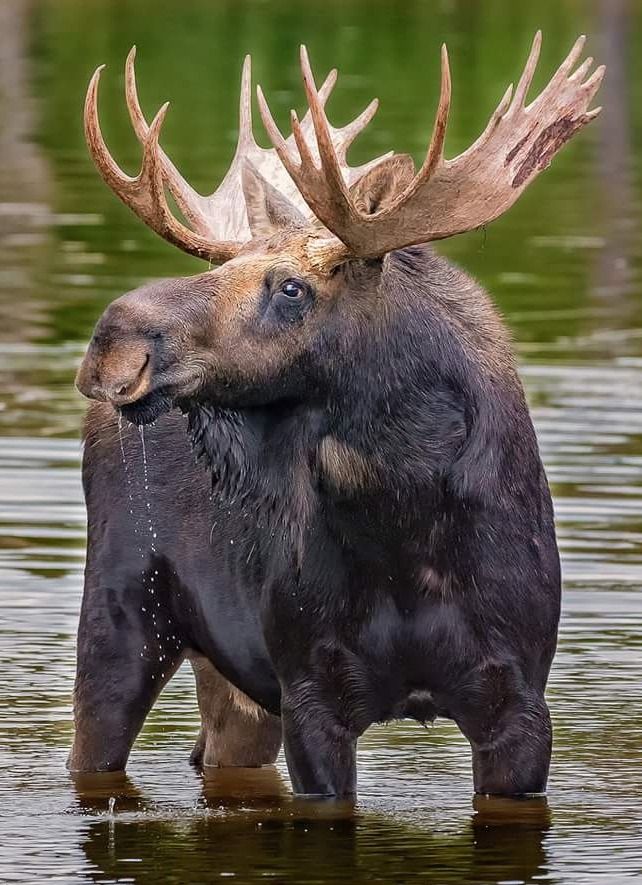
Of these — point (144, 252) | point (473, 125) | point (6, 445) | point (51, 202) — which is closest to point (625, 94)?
point (473, 125)

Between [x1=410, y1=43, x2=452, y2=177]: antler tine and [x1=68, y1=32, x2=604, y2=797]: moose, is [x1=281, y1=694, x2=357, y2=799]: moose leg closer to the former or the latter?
[x1=68, y1=32, x2=604, y2=797]: moose

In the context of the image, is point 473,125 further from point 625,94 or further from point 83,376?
point 83,376

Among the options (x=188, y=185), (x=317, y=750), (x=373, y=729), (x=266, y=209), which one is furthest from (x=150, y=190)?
(x=373, y=729)

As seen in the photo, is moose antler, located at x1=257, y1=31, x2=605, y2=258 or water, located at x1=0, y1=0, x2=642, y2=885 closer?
moose antler, located at x1=257, y1=31, x2=605, y2=258

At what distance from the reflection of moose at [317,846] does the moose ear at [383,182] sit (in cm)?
186

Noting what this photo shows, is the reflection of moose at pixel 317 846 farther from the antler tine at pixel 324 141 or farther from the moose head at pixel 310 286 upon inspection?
the antler tine at pixel 324 141

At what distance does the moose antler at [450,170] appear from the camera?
26.5ft

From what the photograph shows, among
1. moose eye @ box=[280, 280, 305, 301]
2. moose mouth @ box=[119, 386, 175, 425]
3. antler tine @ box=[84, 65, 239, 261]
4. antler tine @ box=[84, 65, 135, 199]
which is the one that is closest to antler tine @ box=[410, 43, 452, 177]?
moose eye @ box=[280, 280, 305, 301]

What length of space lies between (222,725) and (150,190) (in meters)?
1.94

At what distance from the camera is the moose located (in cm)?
811

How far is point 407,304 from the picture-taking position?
824cm

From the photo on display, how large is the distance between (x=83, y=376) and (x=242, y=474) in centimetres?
70

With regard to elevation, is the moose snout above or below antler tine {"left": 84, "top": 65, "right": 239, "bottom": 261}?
below

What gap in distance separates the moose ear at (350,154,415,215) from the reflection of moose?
186cm
